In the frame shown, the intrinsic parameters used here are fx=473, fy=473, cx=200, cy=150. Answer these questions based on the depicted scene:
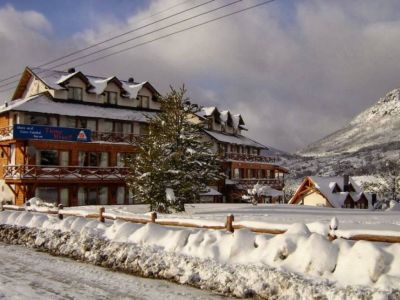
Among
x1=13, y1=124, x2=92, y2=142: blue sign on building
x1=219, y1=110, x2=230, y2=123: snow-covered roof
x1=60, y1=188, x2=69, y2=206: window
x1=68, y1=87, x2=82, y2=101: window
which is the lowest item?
x1=60, y1=188, x2=69, y2=206: window

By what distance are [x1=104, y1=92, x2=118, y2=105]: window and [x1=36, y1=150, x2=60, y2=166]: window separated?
8418mm

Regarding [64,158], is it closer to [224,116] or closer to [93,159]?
[93,159]

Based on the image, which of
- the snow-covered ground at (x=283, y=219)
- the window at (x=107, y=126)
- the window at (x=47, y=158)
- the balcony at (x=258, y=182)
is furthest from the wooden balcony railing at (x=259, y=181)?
the window at (x=47, y=158)

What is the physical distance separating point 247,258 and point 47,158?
30005mm

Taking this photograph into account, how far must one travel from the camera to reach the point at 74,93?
142 feet

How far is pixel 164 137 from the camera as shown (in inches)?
1128

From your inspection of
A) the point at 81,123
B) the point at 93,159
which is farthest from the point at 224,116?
Result: the point at 81,123

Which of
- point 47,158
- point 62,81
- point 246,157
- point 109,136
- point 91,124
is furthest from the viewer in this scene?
point 246,157

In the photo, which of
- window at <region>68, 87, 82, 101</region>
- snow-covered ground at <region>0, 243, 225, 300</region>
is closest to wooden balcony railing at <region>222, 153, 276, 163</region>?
window at <region>68, 87, 82, 101</region>

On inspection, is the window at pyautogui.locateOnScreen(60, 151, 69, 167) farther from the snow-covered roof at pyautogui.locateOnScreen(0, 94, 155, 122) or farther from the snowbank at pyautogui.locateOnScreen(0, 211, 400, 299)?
the snowbank at pyautogui.locateOnScreen(0, 211, 400, 299)

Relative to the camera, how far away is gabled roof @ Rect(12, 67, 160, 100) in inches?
1665

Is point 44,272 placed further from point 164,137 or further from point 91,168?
point 91,168

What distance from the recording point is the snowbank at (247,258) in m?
10.3

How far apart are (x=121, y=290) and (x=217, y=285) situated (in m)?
2.38
